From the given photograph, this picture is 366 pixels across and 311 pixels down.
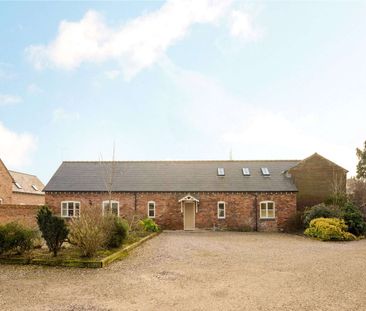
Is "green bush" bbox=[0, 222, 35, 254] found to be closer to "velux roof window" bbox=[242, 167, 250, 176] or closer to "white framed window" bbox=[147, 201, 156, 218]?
"white framed window" bbox=[147, 201, 156, 218]

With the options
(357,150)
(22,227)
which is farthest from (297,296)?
(357,150)

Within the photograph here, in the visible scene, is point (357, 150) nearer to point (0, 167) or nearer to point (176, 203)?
point (176, 203)

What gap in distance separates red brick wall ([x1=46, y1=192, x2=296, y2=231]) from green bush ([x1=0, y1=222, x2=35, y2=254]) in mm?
16744

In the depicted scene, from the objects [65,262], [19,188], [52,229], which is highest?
[19,188]

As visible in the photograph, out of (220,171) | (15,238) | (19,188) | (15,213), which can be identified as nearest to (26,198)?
(19,188)

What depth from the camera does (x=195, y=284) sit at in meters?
9.85

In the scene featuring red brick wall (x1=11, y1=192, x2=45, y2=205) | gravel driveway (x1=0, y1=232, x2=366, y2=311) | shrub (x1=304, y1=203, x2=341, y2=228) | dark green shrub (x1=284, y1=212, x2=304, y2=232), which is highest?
red brick wall (x1=11, y1=192, x2=45, y2=205)

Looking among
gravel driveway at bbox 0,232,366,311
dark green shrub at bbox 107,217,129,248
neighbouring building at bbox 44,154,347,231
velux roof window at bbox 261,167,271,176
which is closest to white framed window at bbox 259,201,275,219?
neighbouring building at bbox 44,154,347,231

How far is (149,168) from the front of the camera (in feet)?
111

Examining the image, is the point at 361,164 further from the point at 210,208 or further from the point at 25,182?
the point at 25,182

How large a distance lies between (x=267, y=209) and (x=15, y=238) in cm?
2190

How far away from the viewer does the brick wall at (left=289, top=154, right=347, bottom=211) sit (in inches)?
1231

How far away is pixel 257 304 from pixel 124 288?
354 centimetres

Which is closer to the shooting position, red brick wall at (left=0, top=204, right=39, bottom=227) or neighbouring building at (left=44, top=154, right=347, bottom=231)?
red brick wall at (left=0, top=204, right=39, bottom=227)
